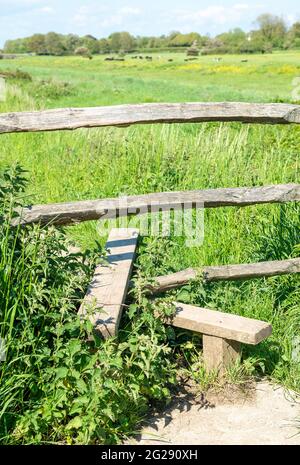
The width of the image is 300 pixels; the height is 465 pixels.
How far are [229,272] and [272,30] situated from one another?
9225 cm

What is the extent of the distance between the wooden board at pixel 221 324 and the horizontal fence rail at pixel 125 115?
1.15 m

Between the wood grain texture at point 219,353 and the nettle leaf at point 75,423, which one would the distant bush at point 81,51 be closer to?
the wood grain texture at point 219,353

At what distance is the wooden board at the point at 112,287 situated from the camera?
10.7 ft

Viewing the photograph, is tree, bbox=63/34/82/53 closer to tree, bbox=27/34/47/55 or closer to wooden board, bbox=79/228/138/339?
tree, bbox=27/34/47/55

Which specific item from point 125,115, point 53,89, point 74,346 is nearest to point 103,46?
point 53,89

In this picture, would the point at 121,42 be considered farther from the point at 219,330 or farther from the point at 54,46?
the point at 219,330

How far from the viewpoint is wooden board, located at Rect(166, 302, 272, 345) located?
3406 mm

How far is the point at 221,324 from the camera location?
3506 millimetres

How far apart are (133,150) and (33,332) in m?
3.95

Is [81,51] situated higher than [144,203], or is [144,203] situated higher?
[81,51]

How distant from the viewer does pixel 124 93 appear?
31.2 metres

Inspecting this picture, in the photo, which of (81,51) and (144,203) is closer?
(144,203)

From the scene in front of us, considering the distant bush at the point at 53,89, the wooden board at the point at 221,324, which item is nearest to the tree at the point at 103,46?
the distant bush at the point at 53,89

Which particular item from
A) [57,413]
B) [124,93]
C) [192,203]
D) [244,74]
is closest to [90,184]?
[192,203]
